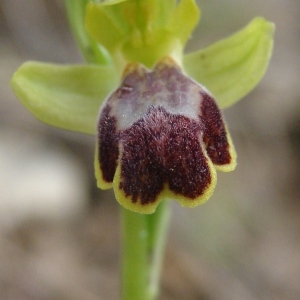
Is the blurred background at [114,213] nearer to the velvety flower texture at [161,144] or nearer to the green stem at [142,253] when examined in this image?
the green stem at [142,253]

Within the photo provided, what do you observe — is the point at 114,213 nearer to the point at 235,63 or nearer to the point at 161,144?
the point at 235,63

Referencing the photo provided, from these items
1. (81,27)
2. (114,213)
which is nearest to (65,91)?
(81,27)

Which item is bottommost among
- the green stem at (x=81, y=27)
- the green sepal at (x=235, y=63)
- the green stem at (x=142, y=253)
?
the green stem at (x=142, y=253)

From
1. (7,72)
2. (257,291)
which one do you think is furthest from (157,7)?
(7,72)

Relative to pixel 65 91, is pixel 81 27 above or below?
above

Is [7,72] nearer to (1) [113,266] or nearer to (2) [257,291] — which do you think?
(1) [113,266]

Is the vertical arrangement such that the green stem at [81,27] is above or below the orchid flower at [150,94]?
above

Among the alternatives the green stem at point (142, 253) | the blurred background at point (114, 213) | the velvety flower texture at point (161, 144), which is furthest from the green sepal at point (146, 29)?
the blurred background at point (114, 213)

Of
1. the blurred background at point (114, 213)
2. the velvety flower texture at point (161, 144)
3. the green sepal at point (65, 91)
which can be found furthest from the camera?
the blurred background at point (114, 213)
